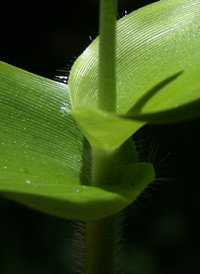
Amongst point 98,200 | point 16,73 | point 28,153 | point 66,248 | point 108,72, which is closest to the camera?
point 98,200

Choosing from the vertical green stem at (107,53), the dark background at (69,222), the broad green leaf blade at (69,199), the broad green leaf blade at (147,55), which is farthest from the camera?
the dark background at (69,222)

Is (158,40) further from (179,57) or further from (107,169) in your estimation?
(107,169)

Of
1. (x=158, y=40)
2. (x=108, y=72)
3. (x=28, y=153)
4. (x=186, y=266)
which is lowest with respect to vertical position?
(x=186, y=266)

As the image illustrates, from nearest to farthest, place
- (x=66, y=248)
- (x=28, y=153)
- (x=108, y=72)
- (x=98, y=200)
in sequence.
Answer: (x=98, y=200) → (x=108, y=72) → (x=28, y=153) → (x=66, y=248)

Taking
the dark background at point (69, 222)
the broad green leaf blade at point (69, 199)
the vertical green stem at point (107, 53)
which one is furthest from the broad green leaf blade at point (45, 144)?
the dark background at point (69, 222)

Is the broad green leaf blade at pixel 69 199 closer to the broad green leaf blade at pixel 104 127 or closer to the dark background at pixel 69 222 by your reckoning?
the broad green leaf blade at pixel 104 127

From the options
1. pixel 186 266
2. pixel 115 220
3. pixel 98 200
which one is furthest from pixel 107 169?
pixel 186 266

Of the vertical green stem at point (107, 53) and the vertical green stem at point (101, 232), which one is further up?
the vertical green stem at point (107, 53)

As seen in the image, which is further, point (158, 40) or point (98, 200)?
point (158, 40)
